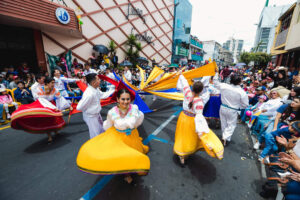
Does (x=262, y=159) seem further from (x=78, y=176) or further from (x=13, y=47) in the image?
(x=13, y=47)

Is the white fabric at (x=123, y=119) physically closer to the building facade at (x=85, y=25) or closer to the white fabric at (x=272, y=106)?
the white fabric at (x=272, y=106)

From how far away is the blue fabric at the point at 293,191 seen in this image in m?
1.51

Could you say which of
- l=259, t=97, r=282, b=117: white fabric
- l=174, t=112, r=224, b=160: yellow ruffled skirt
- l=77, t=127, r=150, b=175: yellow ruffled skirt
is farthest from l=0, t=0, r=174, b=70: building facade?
l=259, t=97, r=282, b=117: white fabric

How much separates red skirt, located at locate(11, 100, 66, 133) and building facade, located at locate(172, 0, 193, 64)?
20583 millimetres

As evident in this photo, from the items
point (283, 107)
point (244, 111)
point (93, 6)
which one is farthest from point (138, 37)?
point (283, 107)

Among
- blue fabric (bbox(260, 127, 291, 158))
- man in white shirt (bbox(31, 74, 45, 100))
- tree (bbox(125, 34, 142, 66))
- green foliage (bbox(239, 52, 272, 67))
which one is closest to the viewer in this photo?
blue fabric (bbox(260, 127, 291, 158))

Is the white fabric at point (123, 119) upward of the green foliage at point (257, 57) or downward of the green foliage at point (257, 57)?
downward

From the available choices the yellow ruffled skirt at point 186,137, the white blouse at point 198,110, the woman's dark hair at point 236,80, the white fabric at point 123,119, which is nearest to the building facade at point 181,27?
the woman's dark hair at point 236,80

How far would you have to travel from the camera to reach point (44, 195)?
1980 millimetres

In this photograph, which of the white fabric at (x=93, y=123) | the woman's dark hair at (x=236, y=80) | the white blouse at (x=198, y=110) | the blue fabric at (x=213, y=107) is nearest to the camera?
the white blouse at (x=198, y=110)

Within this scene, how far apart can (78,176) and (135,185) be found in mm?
1026

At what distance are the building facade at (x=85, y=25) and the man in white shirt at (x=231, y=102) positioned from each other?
320 inches

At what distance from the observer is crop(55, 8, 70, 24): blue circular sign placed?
6.78m

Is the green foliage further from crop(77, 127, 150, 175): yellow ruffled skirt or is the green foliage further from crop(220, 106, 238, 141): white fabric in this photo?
crop(77, 127, 150, 175): yellow ruffled skirt
